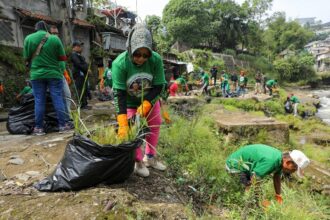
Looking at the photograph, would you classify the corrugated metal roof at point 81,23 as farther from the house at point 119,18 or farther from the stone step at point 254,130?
the stone step at point 254,130

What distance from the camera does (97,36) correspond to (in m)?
18.3

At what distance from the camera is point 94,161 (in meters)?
2.55

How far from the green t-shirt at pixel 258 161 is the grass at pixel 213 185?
27 centimetres

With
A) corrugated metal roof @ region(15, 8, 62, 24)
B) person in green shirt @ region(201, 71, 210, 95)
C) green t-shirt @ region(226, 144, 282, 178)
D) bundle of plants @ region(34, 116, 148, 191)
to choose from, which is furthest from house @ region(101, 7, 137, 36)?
bundle of plants @ region(34, 116, 148, 191)

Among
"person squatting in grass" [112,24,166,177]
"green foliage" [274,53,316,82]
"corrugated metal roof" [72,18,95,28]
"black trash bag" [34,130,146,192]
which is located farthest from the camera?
"green foliage" [274,53,316,82]

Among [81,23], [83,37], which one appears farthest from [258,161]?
[83,37]

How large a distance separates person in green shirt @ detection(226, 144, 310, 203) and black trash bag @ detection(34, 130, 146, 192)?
5.06 feet

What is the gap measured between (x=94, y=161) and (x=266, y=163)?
2035 mm

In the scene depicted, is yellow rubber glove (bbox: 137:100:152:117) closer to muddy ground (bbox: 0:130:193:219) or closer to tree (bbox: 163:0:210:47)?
muddy ground (bbox: 0:130:193:219)

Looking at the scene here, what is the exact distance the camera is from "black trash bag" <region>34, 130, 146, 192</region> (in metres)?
2.56

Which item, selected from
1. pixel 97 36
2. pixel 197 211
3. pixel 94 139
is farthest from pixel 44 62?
pixel 97 36

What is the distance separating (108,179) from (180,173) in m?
1.44

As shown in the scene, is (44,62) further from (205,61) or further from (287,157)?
(205,61)

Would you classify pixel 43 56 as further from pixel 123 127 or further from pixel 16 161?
pixel 123 127
